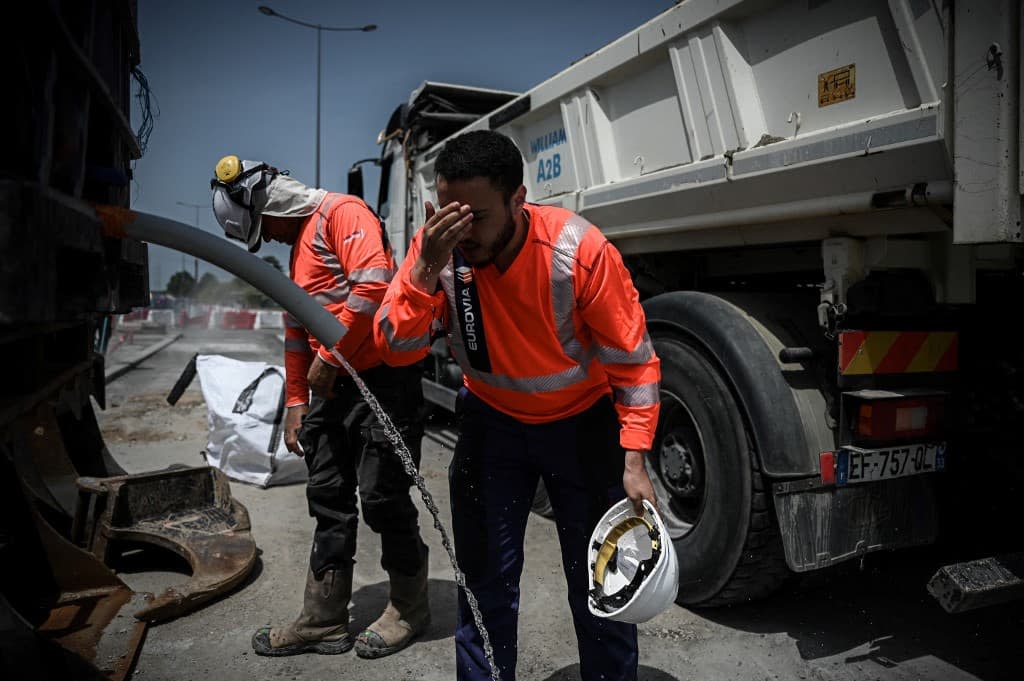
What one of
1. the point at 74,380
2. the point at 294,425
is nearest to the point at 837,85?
the point at 294,425

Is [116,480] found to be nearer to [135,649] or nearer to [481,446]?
[135,649]

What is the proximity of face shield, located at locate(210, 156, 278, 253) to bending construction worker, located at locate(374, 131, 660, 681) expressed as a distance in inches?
42.2

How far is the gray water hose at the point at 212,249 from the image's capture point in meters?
1.64

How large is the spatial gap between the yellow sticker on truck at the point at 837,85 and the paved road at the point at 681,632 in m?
1.95

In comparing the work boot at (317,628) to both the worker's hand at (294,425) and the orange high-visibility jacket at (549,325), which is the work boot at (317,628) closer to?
the worker's hand at (294,425)

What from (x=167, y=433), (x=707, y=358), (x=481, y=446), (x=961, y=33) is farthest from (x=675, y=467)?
(x=167, y=433)

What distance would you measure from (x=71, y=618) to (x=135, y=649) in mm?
363

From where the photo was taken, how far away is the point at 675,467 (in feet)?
10.5

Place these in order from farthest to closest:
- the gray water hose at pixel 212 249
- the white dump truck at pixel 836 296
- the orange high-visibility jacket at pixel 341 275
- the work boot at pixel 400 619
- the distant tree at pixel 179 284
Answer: the distant tree at pixel 179 284
the work boot at pixel 400 619
the orange high-visibility jacket at pixel 341 275
the white dump truck at pixel 836 296
the gray water hose at pixel 212 249

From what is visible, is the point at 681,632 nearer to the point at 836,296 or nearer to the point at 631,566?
the point at 631,566

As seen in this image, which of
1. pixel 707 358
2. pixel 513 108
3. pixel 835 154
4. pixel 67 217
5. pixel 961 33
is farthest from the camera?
pixel 513 108

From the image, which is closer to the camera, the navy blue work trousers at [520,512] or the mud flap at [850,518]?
the navy blue work trousers at [520,512]

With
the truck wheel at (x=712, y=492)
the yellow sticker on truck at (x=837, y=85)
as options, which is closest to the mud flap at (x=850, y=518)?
the truck wheel at (x=712, y=492)

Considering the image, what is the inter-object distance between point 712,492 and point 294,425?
1731mm
